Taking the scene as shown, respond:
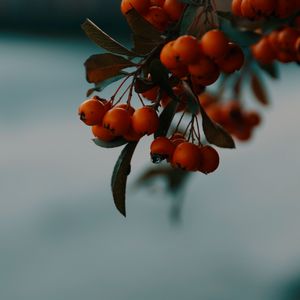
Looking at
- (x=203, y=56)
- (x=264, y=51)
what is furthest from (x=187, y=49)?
(x=264, y=51)

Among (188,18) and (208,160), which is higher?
(188,18)

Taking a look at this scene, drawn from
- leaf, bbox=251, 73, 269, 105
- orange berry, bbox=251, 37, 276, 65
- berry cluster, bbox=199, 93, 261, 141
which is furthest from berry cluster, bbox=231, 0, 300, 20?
leaf, bbox=251, 73, 269, 105

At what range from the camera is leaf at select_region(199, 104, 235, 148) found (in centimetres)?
91

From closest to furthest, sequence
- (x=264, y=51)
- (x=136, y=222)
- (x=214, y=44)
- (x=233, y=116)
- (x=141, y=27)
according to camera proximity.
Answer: (x=214, y=44), (x=141, y=27), (x=264, y=51), (x=233, y=116), (x=136, y=222)

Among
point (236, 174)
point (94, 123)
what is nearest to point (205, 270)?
point (236, 174)

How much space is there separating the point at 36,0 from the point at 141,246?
61.3 inches

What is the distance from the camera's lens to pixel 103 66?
36.9 inches

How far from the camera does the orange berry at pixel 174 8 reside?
0.92 meters

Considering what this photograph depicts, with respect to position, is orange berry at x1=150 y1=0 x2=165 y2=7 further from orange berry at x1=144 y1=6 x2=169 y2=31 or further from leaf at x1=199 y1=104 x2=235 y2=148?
leaf at x1=199 y1=104 x2=235 y2=148

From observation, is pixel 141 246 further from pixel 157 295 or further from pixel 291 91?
pixel 291 91

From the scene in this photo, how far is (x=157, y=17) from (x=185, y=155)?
0.67 feet

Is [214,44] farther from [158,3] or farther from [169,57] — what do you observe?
[158,3]

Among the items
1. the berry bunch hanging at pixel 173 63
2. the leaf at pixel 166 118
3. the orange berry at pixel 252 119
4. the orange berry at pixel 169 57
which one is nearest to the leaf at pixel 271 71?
the orange berry at pixel 252 119

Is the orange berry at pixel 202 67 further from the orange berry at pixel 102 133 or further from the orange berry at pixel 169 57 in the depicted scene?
the orange berry at pixel 102 133
